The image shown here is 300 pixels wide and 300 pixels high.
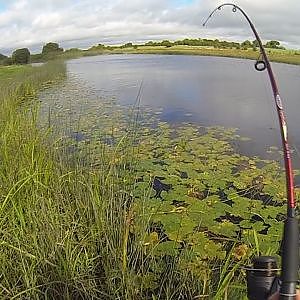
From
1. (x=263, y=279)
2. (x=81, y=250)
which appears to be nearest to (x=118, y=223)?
(x=81, y=250)

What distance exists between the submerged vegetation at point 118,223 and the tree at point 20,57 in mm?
26600

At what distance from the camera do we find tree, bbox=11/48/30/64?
98.3ft

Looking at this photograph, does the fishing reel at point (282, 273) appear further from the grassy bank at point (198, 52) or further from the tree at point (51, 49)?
the tree at point (51, 49)

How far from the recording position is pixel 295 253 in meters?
0.98

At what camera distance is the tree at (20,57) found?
2997cm

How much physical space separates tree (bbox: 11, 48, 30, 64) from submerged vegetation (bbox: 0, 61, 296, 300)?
26600 millimetres

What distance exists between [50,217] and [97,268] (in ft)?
1.34

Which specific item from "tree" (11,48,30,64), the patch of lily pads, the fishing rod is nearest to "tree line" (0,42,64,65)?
"tree" (11,48,30,64)

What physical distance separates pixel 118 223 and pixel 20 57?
96.8 feet

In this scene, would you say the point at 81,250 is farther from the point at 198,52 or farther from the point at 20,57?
the point at 198,52

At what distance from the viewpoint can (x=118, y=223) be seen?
2.73 m

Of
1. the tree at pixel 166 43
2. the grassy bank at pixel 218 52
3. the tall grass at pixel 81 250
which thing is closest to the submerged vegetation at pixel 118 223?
the tall grass at pixel 81 250

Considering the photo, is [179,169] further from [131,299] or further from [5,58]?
[5,58]

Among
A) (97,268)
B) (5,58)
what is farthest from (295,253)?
(5,58)
